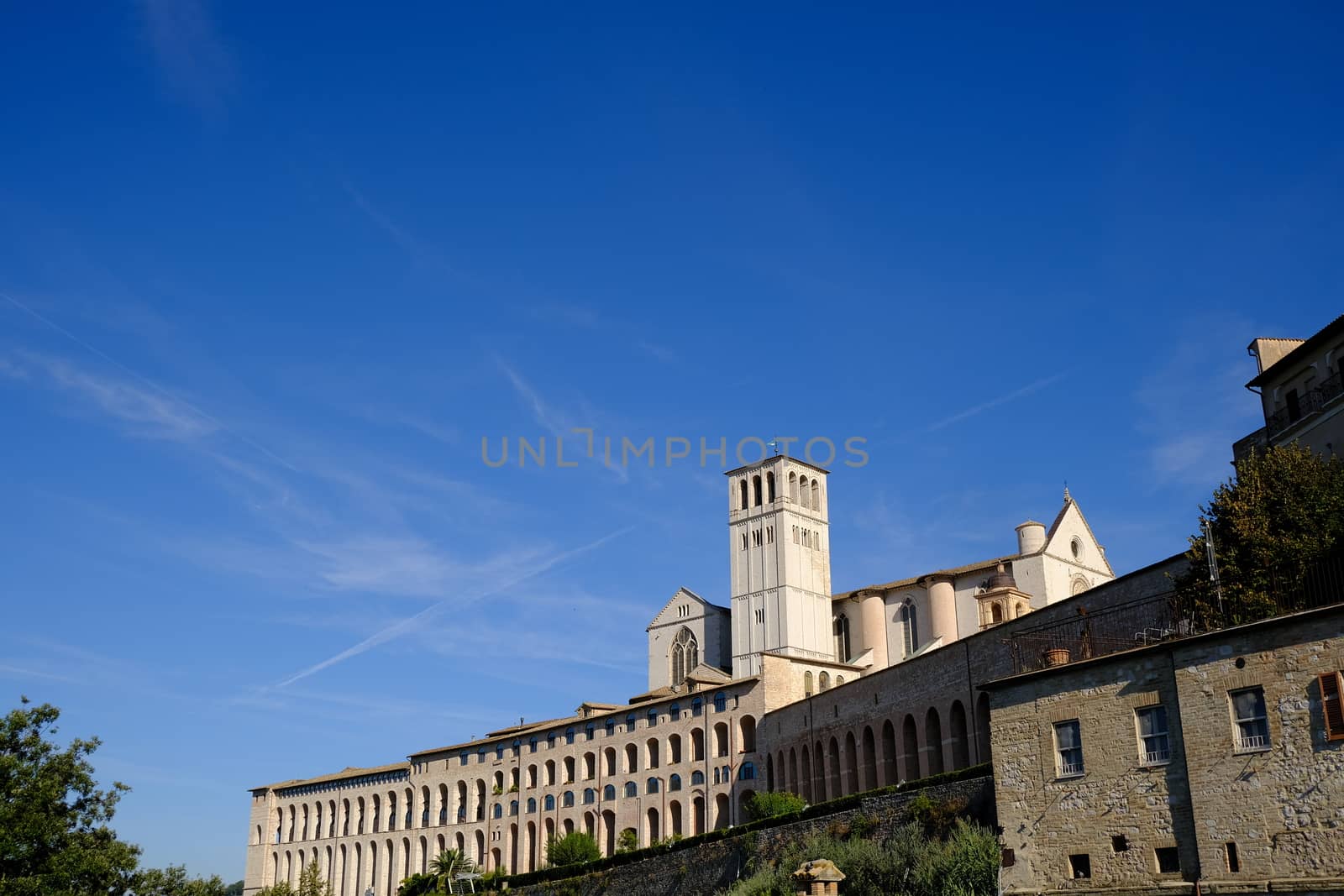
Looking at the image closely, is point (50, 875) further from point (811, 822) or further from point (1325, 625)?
point (1325, 625)

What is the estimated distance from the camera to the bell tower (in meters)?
83.9

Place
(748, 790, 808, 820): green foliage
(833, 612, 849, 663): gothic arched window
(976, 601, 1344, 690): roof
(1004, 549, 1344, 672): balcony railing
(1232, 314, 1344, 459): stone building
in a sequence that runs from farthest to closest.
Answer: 1. (833, 612, 849, 663): gothic arched window
2. (748, 790, 808, 820): green foliage
3. (1232, 314, 1344, 459): stone building
4. (1004, 549, 1344, 672): balcony railing
5. (976, 601, 1344, 690): roof

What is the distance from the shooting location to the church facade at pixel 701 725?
68.1 m

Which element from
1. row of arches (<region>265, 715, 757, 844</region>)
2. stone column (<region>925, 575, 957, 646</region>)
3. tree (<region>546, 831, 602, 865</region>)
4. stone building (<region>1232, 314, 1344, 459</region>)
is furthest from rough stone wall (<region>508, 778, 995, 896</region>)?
stone column (<region>925, 575, 957, 646</region>)

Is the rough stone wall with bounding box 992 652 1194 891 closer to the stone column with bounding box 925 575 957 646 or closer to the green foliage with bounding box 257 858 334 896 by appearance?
the stone column with bounding box 925 575 957 646

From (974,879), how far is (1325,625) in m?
9.96

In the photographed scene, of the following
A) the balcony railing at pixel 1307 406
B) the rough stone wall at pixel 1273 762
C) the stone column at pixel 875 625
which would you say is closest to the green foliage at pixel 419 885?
the stone column at pixel 875 625

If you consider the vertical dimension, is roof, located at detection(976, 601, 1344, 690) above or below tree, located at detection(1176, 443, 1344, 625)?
below

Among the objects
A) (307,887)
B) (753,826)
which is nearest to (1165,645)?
(753,826)

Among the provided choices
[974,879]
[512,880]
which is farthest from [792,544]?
[974,879]

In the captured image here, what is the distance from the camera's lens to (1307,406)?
38438 millimetres

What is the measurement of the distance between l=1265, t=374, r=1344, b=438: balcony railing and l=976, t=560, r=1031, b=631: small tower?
2944cm

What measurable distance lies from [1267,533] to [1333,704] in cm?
648

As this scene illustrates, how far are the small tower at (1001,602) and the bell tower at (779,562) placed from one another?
52.1 feet
